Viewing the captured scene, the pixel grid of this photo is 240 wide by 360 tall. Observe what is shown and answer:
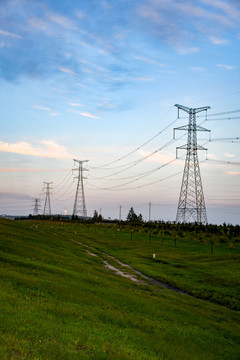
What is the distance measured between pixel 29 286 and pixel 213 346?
9650 millimetres

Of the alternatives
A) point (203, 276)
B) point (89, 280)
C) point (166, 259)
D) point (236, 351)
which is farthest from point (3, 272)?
point (166, 259)

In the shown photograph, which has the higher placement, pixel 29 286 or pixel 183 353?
pixel 29 286

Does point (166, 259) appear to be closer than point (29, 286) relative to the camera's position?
No

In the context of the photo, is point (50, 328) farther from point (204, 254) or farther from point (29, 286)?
point (204, 254)

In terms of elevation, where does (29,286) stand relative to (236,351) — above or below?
above

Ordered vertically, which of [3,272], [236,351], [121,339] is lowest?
[236,351]

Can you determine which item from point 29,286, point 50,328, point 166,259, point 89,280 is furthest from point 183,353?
point 166,259

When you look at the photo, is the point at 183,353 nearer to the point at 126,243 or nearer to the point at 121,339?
the point at 121,339

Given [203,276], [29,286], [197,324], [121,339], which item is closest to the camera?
[121,339]

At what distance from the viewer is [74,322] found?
44.9 feet

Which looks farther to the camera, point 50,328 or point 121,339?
point 121,339

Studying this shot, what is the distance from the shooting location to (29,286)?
57.6ft

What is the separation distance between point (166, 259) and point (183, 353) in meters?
34.0

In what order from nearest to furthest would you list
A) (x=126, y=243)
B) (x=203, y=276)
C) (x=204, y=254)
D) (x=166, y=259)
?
1. (x=203, y=276)
2. (x=166, y=259)
3. (x=204, y=254)
4. (x=126, y=243)
